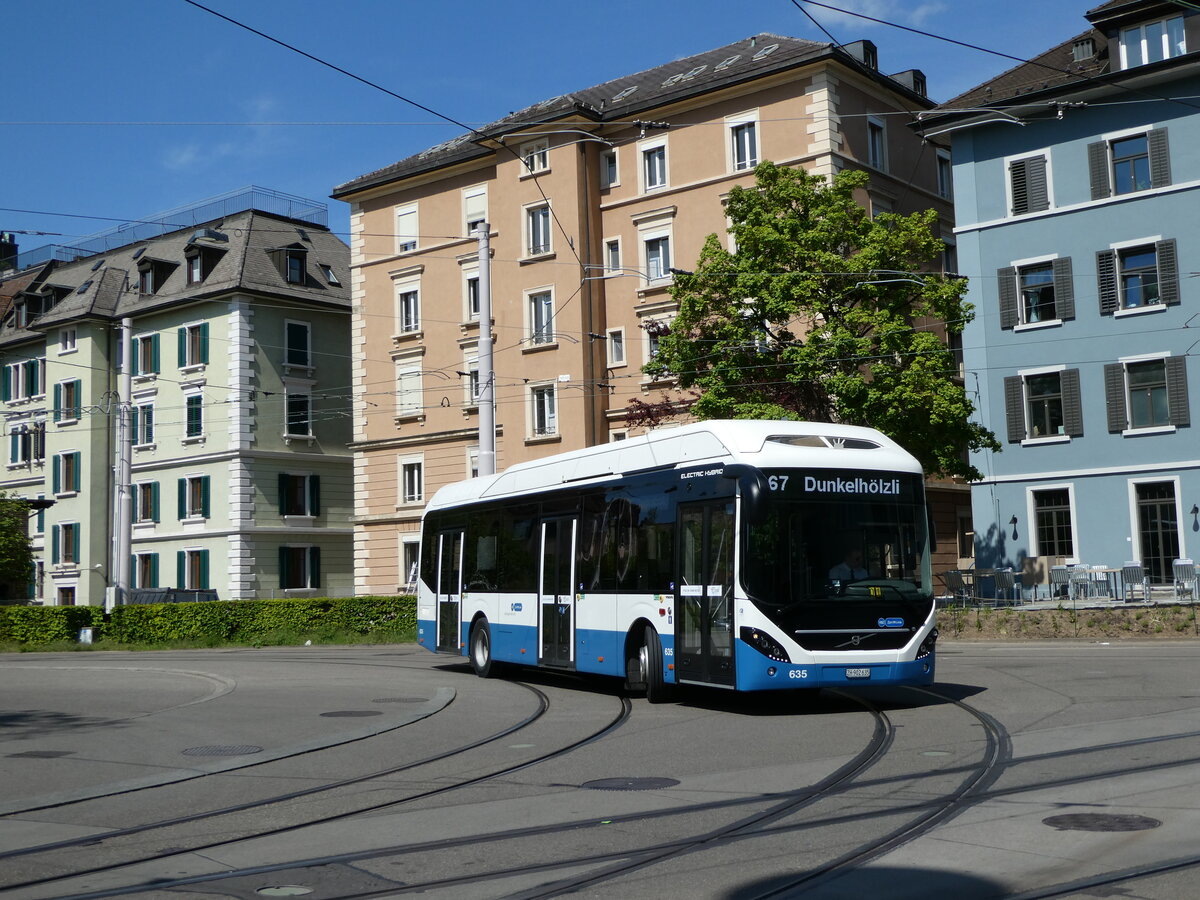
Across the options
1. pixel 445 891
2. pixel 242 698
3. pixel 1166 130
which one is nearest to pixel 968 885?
pixel 445 891

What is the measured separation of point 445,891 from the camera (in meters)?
7.01

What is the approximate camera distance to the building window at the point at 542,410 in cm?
4681

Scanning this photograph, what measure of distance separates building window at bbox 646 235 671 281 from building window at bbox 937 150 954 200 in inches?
366

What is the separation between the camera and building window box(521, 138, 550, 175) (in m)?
47.1

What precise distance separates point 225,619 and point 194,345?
22184 millimetres

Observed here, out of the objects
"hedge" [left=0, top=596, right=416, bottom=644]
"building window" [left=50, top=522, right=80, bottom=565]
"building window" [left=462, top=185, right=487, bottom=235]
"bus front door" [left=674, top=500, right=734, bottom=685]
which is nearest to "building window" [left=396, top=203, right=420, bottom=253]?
"building window" [left=462, top=185, right=487, bottom=235]

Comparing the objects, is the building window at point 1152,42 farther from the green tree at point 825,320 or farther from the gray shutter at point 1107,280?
the green tree at point 825,320

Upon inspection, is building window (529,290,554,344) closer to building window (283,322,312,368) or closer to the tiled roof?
the tiled roof

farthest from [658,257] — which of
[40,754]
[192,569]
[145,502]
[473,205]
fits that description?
[40,754]

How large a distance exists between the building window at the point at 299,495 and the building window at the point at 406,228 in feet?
36.6

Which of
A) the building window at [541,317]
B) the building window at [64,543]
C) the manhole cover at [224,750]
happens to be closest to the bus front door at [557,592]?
the manhole cover at [224,750]

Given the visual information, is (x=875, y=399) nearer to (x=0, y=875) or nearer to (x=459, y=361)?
(x=459, y=361)

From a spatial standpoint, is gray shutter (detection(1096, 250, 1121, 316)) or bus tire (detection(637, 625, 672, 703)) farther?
gray shutter (detection(1096, 250, 1121, 316))

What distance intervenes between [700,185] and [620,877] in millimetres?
38548
